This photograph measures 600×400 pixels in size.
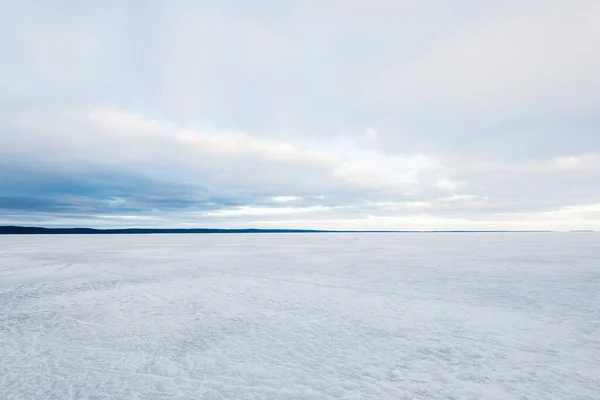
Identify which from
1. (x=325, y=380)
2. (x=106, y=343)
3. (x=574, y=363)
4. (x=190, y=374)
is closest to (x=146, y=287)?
(x=106, y=343)

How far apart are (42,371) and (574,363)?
9.13 metres

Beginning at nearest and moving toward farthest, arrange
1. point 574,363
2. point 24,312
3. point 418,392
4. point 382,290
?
point 418,392, point 574,363, point 24,312, point 382,290

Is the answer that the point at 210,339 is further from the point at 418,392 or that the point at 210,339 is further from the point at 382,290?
the point at 382,290

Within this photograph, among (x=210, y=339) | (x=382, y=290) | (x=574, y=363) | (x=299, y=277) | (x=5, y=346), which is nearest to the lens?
(x=574, y=363)

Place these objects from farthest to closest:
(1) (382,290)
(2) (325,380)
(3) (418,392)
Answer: (1) (382,290) → (2) (325,380) → (3) (418,392)

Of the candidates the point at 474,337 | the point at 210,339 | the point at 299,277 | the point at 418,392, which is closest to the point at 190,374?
the point at 210,339

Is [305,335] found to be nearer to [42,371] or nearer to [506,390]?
[506,390]

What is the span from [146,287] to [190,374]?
27.4 feet

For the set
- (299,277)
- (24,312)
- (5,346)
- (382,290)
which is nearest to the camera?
(5,346)

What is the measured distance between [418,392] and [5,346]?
778cm

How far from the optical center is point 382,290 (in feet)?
40.9

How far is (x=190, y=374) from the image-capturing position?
227 inches

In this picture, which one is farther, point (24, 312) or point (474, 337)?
point (24, 312)

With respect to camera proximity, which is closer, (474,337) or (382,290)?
(474,337)
